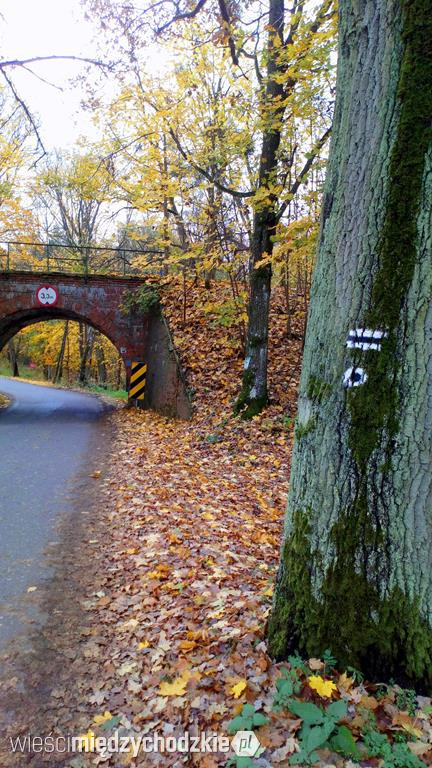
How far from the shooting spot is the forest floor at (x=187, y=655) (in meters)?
2.23

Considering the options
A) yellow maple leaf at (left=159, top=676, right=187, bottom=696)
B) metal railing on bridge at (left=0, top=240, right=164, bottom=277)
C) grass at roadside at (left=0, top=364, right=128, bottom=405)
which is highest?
metal railing on bridge at (left=0, top=240, right=164, bottom=277)

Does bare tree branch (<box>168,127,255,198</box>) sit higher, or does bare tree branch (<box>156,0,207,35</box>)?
bare tree branch (<box>156,0,207,35</box>)

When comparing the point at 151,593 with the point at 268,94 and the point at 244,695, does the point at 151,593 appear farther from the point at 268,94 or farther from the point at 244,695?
the point at 268,94

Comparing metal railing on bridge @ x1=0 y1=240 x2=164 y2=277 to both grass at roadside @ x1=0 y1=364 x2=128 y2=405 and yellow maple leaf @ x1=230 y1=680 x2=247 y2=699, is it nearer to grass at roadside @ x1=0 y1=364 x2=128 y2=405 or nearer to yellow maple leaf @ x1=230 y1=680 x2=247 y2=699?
grass at roadside @ x1=0 y1=364 x2=128 y2=405

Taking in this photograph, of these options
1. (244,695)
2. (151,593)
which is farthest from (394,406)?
(151,593)

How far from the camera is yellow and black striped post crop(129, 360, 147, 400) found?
1673 cm

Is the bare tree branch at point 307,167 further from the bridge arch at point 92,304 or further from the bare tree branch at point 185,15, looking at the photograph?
the bridge arch at point 92,304

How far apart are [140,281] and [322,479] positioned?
16723 mm

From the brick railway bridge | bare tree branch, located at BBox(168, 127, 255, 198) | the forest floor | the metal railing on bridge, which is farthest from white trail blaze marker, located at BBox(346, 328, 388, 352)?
the brick railway bridge

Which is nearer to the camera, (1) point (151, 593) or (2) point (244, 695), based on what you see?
(2) point (244, 695)

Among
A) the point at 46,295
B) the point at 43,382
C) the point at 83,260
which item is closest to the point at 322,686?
the point at 46,295

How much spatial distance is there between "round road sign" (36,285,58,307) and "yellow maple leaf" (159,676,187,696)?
1725cm

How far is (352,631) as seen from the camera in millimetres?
2436

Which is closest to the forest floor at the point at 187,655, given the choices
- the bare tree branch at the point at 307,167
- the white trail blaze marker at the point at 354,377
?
the white trail blaze marker at the point at 354,377
